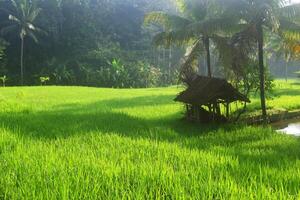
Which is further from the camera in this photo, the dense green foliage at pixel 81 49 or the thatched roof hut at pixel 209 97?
the dense green foliage at pixel 81 49

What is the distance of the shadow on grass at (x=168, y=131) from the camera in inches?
328

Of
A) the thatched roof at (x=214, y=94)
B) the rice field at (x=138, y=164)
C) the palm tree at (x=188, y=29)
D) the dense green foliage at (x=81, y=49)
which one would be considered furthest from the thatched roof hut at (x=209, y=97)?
the dense green foliage at (x=81, y=49)

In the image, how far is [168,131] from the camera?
36.6 ft

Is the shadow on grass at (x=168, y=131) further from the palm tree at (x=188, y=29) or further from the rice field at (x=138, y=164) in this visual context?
the palm tree at (x=188, y=29)

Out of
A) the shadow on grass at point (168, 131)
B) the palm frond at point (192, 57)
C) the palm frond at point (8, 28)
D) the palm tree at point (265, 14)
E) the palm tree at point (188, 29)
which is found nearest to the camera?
the shadow on grass at point (168, 131)

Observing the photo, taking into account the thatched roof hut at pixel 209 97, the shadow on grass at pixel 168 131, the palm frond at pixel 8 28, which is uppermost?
the palm frond at pixel 8 28

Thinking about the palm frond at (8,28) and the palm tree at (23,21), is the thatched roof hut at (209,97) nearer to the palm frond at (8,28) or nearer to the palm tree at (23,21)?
the palm tree at (23,21)

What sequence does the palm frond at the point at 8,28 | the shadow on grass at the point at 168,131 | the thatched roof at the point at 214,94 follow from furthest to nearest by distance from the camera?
the palm frond at the point at 8,28
the thatched roof at the point at 214,94
the shadow on grass at the point at 168,131

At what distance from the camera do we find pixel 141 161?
643 centimetres

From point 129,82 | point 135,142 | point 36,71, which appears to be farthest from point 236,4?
point 36,71

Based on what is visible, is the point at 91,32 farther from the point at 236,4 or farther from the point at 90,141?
the point at 90,141

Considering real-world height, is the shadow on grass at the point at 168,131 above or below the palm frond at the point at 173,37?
below

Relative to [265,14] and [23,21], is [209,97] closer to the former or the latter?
[265,14]

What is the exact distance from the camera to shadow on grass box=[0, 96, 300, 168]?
8323mm
